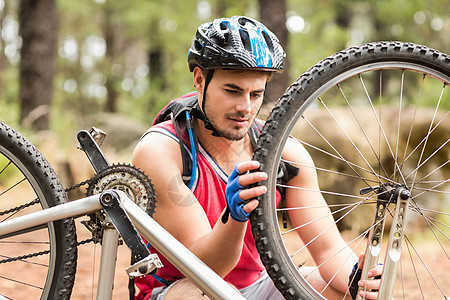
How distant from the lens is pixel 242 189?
151 centimetres

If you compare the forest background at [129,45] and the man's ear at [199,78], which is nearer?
the man's ear at [199,78]

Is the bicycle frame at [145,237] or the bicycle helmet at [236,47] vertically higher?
the bicycle helmet at [236,47]

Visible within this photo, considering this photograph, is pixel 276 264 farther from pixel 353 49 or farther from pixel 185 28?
pixel 185 28

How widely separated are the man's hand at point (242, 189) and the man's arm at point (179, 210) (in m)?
0.16

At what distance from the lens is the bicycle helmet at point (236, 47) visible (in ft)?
5.74

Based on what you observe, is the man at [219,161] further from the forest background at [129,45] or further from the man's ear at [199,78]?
the forest background at [129,45]

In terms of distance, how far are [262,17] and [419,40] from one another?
651 cm

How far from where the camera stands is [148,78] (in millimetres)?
14773

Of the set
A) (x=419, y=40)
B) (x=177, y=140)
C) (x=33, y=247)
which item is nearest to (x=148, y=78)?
(x=419, y=40)

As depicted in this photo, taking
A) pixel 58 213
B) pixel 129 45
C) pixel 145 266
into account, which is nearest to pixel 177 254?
pixel 145 266

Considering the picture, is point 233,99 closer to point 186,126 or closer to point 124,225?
point 186,126

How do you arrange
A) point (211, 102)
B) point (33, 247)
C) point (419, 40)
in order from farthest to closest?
point (419, 40)
point (33, 247)
point (211, 102)

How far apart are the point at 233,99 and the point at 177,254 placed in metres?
0.57

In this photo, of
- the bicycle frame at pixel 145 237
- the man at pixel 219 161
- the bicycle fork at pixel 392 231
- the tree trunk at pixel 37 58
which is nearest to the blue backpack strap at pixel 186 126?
the man at pixel 219 161
